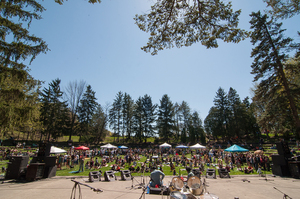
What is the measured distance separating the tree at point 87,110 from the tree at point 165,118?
2200cm

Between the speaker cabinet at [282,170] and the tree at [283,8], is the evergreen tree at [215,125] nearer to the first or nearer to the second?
the speaker cabinet at [282,170]

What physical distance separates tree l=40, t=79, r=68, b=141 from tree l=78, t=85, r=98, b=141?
4.26 metres

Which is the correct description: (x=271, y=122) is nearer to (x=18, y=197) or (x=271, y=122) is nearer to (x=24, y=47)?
(x=18, y=197)

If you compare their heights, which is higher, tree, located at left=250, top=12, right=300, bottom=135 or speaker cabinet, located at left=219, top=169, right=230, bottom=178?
tree, located at left=250, top=12, right=300, bottom=135

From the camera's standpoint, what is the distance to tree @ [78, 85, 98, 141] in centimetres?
4275

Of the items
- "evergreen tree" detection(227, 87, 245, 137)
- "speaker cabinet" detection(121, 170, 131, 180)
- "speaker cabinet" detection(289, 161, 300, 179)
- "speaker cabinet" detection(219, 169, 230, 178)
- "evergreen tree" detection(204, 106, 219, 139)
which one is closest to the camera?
"speaker cabinet" detection(289, 161, 300, 179)

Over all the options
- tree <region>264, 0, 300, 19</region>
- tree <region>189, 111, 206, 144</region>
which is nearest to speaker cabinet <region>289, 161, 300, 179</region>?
tree <region>264, 0, 300, 19</region>

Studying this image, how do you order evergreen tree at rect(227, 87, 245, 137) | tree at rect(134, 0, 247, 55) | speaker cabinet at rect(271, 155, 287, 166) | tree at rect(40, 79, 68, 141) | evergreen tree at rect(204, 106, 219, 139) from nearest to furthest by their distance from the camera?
tree at rect(134, 0, 247, 55) → speaker cabinet at rect(271, 155, 287, 166) → tree at rect(40, 79, 68, 141) → evergreen tree at rect(227, 87, 245, 137) → evergreen tree at rect(204, 106, 219, 139)

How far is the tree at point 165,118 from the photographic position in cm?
4994

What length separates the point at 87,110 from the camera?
4569 centimetres

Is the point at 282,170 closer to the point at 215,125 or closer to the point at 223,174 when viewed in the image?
the point at 223,174

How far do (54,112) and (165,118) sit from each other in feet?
109

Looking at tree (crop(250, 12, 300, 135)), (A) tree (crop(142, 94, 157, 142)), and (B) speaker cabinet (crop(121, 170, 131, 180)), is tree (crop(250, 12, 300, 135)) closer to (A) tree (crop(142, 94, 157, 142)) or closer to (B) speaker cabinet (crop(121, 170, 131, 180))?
(B) speaker cabinet (crop(121, 170, 131, 180))

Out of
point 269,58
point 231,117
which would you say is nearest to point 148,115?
point 231,117
